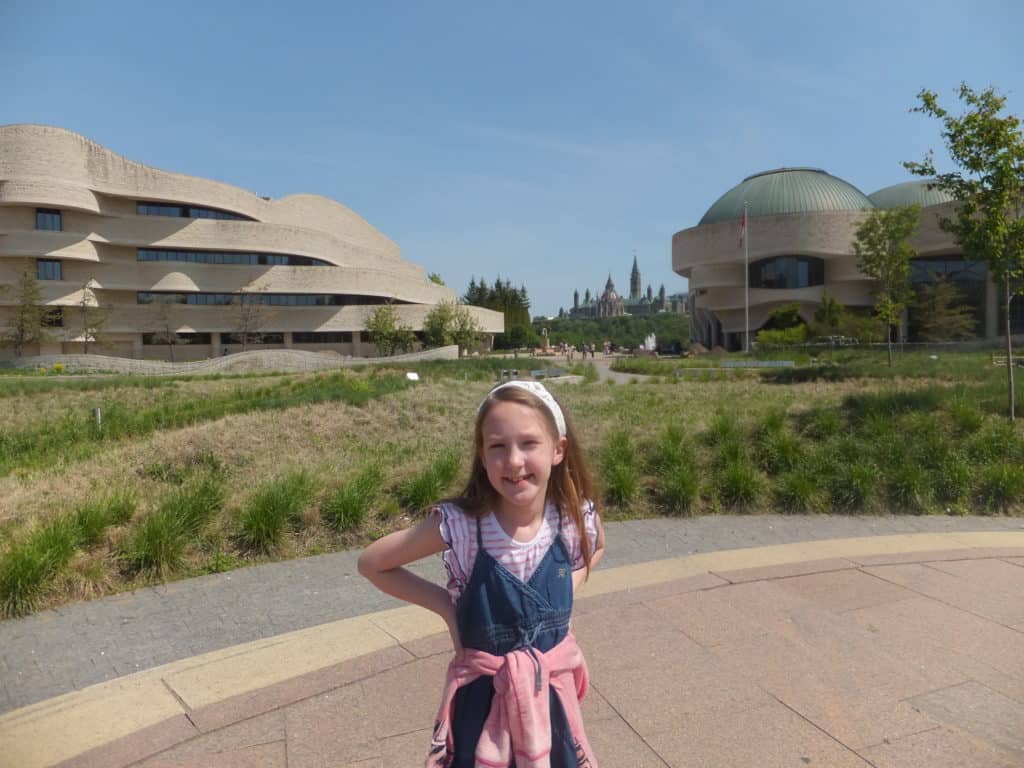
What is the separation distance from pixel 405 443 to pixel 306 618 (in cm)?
519

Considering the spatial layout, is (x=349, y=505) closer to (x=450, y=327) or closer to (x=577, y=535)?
(x=577, y=535)

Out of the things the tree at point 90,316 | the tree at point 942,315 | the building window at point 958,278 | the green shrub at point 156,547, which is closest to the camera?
the green shrub at point 156,547

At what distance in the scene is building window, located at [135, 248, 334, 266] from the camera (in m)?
53.7

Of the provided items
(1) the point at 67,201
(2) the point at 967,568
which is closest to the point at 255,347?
(1) the point at 67,201

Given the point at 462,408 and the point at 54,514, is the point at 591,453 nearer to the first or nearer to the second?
the point at 462,408

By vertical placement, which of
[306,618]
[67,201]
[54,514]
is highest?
[67,201]

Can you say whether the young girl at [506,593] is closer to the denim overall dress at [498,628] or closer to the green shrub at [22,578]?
the denim overall dress at [498,628]

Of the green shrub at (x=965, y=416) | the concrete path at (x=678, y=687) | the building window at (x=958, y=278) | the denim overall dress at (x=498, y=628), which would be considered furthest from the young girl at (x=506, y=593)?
the building window at (x=958, y=278)

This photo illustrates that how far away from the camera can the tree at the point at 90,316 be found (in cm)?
4791

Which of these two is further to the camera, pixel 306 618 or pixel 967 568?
pixel 967 568

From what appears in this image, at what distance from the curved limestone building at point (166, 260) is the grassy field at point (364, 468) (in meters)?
41.5

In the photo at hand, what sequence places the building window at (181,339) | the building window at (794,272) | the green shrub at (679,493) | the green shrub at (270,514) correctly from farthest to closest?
the building window at (794,272), the building window at (181,339), the green shrub at (679,493), the green shrub at (270,514)

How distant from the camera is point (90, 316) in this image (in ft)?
161

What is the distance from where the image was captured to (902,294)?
2891 centimetres
